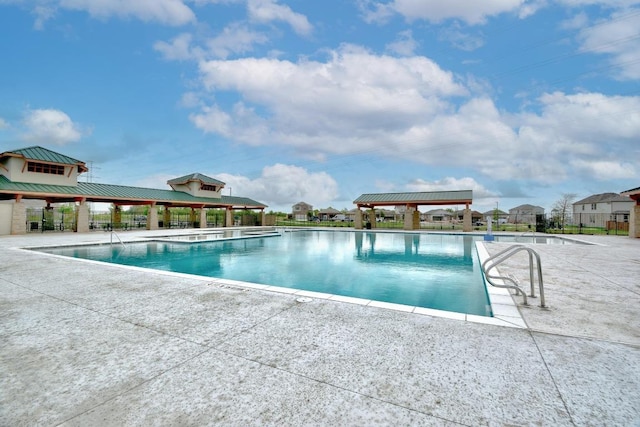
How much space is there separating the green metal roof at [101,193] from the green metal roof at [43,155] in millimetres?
1750

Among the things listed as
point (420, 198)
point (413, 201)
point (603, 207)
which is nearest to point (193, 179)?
point (413, 201)

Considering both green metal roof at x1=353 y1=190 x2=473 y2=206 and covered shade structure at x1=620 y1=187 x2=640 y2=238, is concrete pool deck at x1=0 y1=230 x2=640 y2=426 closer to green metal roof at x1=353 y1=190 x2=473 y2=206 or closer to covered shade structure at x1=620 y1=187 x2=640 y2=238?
covered shade structure at x1=620 y1=187 x2=640 y2=238

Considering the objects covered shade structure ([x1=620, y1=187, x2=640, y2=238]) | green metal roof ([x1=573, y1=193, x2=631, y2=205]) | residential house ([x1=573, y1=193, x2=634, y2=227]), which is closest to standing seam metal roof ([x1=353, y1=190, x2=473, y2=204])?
covered shade structure ([x1=620, y1=187, x2=640, y2=238])

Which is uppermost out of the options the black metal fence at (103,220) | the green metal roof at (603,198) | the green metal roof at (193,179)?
the green metal roof at (193,179)

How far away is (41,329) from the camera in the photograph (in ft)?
12.3

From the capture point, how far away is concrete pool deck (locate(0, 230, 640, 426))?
7.05 ft

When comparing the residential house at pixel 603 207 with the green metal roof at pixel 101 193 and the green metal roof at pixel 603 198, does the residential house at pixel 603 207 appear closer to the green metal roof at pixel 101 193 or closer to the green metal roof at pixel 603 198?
the green metal roof at pixel 603 198

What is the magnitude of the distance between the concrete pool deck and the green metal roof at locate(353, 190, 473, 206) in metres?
23.8

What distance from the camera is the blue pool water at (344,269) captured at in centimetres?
735

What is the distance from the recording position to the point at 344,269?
428 inches

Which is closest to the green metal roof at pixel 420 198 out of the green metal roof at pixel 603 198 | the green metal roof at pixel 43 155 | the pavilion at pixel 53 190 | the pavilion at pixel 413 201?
the pavilion at pixel 413 201

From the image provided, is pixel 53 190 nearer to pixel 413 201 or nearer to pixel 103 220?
pixel 103 220

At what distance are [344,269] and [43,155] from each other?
23978mm

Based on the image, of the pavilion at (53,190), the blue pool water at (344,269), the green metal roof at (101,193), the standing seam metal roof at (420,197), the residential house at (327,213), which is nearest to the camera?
the blue pool water at (344,269)
